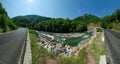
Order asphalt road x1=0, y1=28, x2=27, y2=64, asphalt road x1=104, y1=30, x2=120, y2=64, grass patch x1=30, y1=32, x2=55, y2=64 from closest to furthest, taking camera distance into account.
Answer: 1. asphalt road x1=0, y1=28, x2=27, y2=64
2. asphalt road x1=104, y1=30, x2=120, y2=64
3. grass patch x1=30, y1=32, x2=55, y2=64

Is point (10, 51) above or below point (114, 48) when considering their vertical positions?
above

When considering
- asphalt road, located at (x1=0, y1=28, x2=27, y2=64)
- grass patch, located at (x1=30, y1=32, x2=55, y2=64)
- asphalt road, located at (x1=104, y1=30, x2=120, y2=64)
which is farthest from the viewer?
grass patch, located at (x1=30, y1=32, x2=55, y2=64)

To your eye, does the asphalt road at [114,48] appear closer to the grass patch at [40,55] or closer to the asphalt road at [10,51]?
the grass patch at [40,55]

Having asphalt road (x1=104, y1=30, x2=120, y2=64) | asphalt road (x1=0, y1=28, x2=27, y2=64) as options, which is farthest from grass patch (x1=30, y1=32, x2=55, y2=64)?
asphalt road (x1=104, y1=30, x2=120, y2=64)

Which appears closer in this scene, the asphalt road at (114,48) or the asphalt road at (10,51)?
the asphalt road at (10,51)

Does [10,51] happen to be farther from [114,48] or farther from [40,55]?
[114,48]

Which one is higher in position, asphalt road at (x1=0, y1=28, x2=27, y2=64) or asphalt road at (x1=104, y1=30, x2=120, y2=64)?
asphalt road at (x1=0, y1=28, x2=27, y2=64)

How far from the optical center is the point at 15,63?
11.7 meters

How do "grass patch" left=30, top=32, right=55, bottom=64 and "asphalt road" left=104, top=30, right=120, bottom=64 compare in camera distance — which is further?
"grass patch" left=30, top=32, right=55, bottom=64

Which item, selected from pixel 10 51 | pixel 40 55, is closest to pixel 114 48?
pixel 40 55

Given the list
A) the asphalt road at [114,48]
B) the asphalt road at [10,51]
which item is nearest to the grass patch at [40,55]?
the asphalt road at [10,51]

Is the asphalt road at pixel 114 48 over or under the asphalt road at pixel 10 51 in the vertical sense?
Result: under

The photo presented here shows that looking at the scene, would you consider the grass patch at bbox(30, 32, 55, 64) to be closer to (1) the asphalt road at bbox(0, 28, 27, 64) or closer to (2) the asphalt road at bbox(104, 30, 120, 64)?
(1) the asphalt road at bbox(0, 28, 27, 64)

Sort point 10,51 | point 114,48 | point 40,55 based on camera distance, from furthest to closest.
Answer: point 114,48, point 40,55, point 10,51
